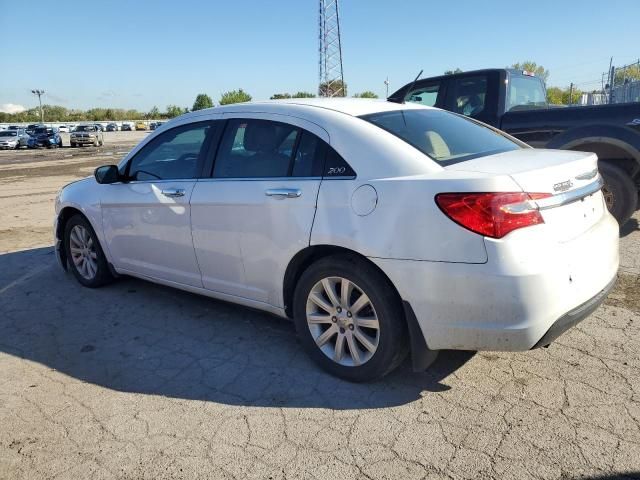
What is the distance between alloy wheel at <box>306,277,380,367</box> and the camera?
2.98 meters

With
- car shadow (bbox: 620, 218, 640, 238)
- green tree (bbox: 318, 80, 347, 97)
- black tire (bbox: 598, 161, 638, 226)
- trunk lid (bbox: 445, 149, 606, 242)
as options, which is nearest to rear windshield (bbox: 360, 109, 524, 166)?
trunk lid (bbox: 445, 149, 606, 242)

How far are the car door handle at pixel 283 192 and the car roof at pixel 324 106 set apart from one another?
1.92 ft

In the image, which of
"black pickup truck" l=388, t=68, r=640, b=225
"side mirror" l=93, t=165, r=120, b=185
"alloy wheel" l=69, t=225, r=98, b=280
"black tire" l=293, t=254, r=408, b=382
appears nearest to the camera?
"black tire" l=293, t=254, r=408, b=382

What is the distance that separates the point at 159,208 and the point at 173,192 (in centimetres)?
23

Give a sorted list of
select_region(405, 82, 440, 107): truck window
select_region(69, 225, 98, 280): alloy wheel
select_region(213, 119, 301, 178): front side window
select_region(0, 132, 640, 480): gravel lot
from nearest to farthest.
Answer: select_region(0, 132, 640, 480): gravel lot < select_region(213, 119, 301, 178): front side window < select_region(69, 225, 98, 280): alloy wheel < select_region(405, 82, 440, 107): truck window

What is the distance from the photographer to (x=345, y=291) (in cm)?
301

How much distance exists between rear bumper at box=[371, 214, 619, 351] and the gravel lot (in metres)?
0.43

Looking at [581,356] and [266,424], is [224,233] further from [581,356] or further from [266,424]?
[581,356]

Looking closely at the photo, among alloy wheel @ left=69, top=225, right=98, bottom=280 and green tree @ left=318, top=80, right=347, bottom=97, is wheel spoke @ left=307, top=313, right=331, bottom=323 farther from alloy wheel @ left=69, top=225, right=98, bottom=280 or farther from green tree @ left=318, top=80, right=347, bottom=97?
green tree @ left=318, top=80, right=347, bottom=97

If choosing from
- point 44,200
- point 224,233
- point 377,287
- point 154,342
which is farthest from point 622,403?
point 44,200

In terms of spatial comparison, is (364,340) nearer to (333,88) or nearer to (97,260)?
(97,260)

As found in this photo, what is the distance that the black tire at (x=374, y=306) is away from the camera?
2.83 m

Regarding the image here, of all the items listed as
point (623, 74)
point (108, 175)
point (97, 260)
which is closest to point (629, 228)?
point (108, 175)

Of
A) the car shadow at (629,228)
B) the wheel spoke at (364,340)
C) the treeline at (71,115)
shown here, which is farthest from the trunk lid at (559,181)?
the treeline at (71,115)
